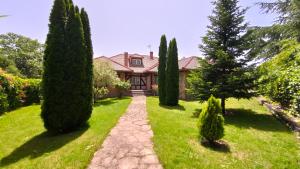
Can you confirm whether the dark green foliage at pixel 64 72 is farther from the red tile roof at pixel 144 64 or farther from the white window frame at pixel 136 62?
the white window frame at pixel 136 62

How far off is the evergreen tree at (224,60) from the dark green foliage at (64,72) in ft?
22.9

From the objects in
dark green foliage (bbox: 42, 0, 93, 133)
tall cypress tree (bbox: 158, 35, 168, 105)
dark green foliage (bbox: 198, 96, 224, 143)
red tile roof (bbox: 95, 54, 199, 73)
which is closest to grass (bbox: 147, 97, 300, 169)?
dark green foliage (bbox: 198, 96, 224, 143)

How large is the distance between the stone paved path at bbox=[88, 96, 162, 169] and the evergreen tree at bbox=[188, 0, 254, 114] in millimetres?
5200

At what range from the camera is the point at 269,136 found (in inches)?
315

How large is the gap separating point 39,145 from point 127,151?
3349mm

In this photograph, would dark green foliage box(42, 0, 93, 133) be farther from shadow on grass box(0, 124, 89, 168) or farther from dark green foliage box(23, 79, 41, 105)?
dark green foliage box(23, 79, 41, 105)

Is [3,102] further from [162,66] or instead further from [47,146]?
[162,66]

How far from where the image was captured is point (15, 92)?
15.3 meters

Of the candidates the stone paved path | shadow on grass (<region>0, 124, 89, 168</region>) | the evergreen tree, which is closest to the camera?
the stone paved path

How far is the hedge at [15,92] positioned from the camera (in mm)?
13305

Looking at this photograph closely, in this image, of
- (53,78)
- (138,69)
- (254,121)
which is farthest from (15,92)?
(138,69)

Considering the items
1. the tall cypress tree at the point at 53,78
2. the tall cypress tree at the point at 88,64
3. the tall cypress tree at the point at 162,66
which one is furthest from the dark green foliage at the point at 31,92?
the tall cypress tree at the point at 53,78

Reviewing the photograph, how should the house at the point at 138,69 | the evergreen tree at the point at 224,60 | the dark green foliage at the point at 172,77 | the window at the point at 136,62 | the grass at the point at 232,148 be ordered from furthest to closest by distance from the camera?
the window at the point at 136,62
the house at the point at 138,69
the dark green foliage at the point at 172,77
the evergreen tree at the point at 224,60
the grass at the point at 232,148

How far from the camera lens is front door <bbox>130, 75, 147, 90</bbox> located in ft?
98.4
